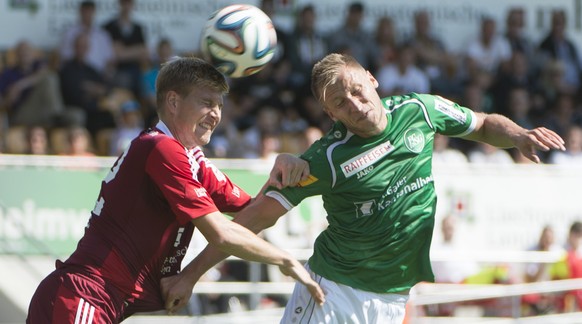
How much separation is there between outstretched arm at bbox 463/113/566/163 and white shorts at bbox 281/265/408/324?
1.15 metres

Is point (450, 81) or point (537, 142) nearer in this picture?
point (537, 142)

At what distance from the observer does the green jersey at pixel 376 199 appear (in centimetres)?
603

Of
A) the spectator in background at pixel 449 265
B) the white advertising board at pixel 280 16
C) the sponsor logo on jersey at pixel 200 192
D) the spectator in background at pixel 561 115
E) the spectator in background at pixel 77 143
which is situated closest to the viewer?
the sponsor logo on jersey at pixel 200 192

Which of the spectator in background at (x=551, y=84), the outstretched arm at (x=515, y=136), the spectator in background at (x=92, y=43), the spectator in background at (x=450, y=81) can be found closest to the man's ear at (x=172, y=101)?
the outstretched arm at (x=515, y=136)

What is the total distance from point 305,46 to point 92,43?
9.59ft

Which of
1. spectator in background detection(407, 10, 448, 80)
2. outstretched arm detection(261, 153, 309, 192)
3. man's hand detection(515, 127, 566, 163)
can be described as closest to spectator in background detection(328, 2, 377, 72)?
spectator in background detection(407, 10, 448, 80)

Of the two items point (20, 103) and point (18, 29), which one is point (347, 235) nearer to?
point (20, 103)

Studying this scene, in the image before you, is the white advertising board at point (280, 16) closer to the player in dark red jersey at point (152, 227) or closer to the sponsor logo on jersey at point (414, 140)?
the sponsor logo on jersey at point (414, 140)

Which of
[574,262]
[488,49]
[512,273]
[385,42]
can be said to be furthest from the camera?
[488,49]

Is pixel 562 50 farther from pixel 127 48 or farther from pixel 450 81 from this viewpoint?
pixel 127 48

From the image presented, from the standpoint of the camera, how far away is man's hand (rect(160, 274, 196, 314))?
574cm

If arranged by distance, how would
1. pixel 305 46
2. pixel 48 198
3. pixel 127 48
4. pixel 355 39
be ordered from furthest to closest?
pixel 355 39, pixel 305 46, pixel 127 48, pixel 48 198

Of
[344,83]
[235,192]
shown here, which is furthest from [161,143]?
[344,83]

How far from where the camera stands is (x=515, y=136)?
252 inches
